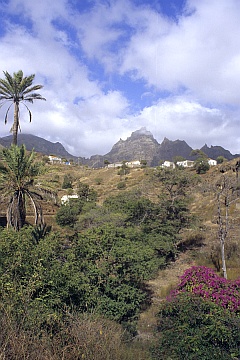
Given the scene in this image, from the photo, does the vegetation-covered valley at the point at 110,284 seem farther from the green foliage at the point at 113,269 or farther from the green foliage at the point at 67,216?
the green foliage at the point at 67,216

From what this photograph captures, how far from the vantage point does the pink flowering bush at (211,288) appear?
336 inches

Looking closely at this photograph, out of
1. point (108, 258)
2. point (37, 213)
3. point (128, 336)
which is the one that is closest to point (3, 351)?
point (128, 336)

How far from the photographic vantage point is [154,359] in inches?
252

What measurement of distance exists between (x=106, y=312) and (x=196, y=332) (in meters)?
3.85

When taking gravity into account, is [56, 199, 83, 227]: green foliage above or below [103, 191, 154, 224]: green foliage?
below

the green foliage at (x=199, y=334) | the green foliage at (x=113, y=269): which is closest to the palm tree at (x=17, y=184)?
the green foliage at (x=113, y=269)

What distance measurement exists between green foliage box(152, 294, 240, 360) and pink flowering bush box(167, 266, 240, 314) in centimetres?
107

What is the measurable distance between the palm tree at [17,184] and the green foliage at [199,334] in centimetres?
915

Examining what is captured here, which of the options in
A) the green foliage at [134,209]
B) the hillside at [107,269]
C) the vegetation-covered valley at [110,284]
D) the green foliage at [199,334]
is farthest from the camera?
the green foliage at [134,209]

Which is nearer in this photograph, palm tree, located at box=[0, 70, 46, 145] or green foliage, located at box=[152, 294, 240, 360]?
green foliage, located at box=[152, 294, 240, 360]

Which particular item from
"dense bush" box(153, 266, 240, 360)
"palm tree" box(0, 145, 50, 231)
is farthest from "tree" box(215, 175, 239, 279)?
"palm tree" box(0, 145, 50, 231)

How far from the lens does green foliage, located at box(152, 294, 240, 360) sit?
6.25 m

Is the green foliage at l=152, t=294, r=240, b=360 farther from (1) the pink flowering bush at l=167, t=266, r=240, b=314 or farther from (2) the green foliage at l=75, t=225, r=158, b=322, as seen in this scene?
(2) the green foliage at l=75, t=225, r=158, b=322

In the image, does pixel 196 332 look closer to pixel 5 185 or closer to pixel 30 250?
pixel 30 250
